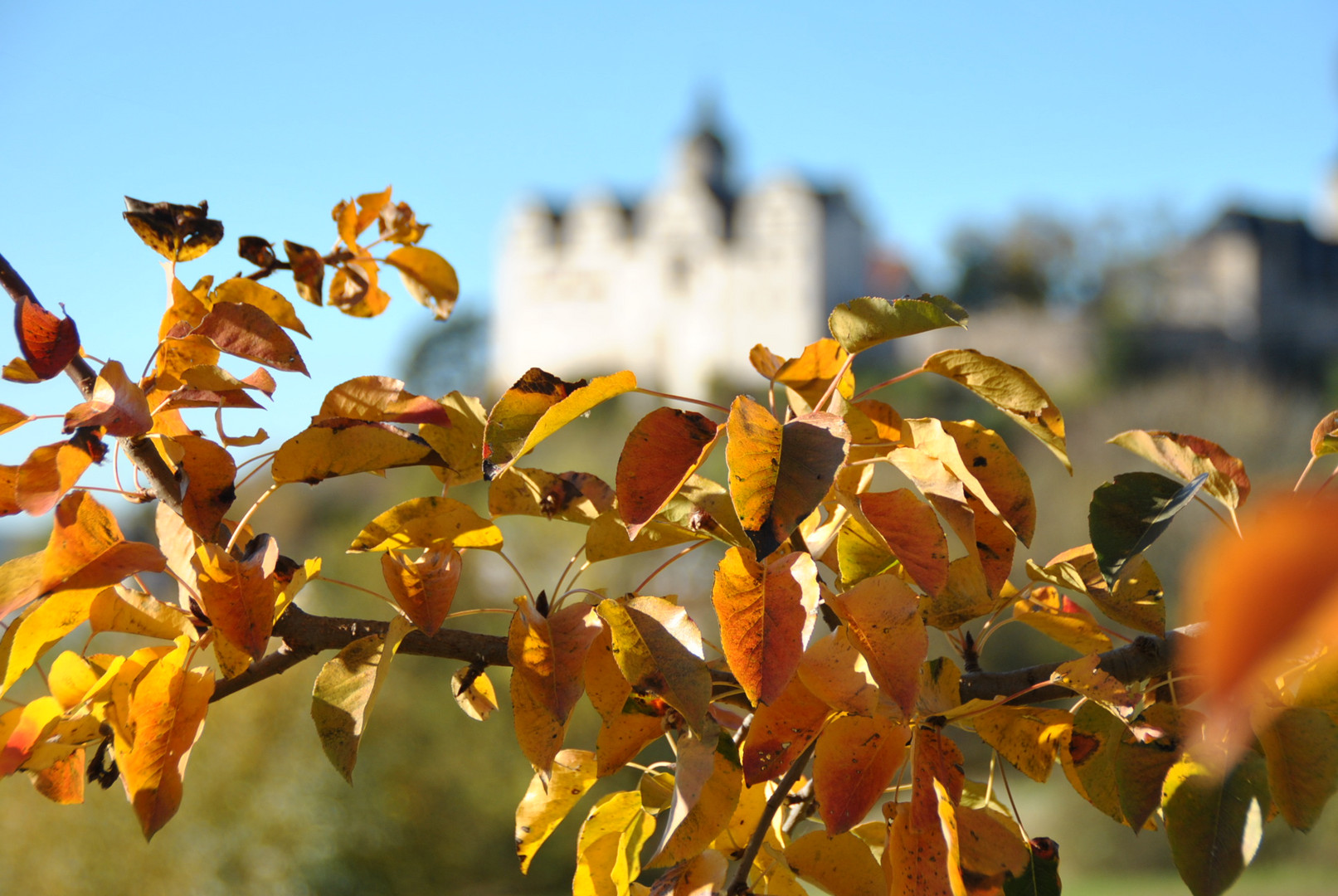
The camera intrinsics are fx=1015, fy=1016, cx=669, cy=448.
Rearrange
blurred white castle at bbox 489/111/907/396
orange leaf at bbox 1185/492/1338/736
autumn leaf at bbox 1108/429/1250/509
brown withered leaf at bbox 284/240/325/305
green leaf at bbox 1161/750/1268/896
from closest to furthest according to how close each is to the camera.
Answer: orange leaf at bbox 1185/492/1338/736 → green leaf at bbox 1161/750/1268/896 → autumn leaf at bbox 1108/429/1250/509 → brown withered leaf at bbox 284/240/325/305 → blurred white castle at bbox 489/111/907/396

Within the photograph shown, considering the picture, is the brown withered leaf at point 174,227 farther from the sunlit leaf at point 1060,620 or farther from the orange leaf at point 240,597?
the sunlit leaf at point 1060,620

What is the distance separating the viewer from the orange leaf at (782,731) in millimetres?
373

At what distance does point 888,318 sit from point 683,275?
19.2 metres

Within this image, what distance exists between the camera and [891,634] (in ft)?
1.17

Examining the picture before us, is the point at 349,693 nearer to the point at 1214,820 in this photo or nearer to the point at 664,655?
the point at 664,655

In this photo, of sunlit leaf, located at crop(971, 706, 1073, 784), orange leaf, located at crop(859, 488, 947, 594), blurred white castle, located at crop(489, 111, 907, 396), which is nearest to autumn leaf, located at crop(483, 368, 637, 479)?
orange leaf, located at crop(859, 488, 947, 594)

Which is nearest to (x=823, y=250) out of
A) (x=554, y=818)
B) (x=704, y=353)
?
(x=704, y=353)

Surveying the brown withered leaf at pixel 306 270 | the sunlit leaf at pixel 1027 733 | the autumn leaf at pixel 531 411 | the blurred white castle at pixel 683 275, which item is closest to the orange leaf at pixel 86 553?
the autumn leaf at pixel 531 411

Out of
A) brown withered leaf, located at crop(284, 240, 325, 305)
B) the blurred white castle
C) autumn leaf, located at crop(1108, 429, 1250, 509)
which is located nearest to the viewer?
autumn leaf, located at crop(1108, 429, 1250, 509)

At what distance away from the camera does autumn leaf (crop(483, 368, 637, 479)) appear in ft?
1.22

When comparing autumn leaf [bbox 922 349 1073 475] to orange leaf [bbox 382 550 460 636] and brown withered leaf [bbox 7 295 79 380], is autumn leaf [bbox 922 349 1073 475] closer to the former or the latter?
orange leaf [bbox 382 550 460 636]

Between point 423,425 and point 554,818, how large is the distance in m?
0.19

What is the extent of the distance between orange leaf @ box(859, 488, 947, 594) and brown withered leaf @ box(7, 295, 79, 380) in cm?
31

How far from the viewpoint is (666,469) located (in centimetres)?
37
